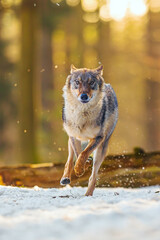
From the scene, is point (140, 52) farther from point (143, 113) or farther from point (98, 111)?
point (98, 111)

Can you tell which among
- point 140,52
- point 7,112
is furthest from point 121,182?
point 140,52

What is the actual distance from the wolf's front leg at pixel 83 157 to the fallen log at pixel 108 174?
1.56 metres

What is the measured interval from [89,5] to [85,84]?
1418 cm

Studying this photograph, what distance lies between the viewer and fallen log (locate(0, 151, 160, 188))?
7.17m

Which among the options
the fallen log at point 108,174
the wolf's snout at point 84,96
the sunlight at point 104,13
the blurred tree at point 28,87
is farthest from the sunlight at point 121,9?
the wolf's snout at point 84,96

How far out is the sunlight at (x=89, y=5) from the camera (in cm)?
1842

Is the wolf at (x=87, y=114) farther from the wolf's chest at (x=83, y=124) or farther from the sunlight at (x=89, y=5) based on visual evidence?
the sunlight at (x=89, y=5)

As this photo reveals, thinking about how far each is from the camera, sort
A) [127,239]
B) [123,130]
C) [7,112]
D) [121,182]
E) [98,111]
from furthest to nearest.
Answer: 1. [123,130]
2. [7,112]
3. [121,182]
4. [98,111]
5. [127,239]

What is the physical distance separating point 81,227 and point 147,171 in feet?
14.3

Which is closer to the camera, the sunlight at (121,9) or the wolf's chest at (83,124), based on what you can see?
the wolf's chest at (83,124)

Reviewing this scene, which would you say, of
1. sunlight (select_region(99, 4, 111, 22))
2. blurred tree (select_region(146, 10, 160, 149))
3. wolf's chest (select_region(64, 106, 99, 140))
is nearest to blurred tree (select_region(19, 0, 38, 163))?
sunlight (select_region(99, 4, 111, 22))

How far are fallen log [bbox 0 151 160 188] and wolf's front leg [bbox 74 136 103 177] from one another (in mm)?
1558

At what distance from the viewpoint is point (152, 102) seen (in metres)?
20.7

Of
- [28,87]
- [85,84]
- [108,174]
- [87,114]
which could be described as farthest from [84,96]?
[28,87]
